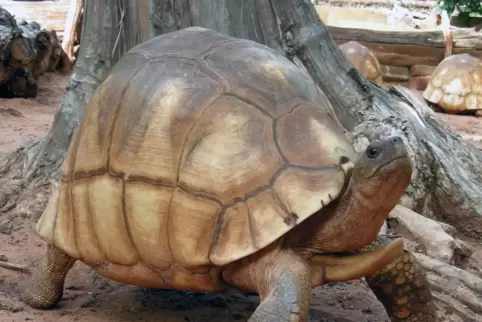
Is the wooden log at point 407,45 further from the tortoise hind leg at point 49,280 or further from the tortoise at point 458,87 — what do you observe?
the tortoise hind leg at point 49,280

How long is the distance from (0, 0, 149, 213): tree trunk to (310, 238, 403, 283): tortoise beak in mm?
2023

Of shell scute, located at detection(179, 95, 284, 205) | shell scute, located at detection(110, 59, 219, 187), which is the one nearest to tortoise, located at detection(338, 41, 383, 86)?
shell scute, located at detection(110, 59, 219, 187)

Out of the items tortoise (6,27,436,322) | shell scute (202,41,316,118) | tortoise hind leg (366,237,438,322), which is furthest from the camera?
tortoise hind leg (366,237,438,322)

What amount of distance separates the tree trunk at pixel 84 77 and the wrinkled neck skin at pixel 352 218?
1962 millimetres

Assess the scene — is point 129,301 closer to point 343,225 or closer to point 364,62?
point 343,225

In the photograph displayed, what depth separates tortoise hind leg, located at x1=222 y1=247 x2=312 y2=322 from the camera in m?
2.19

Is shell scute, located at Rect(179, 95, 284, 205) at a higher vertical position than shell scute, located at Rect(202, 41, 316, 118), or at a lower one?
lower

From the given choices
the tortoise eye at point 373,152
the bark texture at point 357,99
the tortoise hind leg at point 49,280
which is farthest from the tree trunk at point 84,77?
the tortoise eye at point 373,152

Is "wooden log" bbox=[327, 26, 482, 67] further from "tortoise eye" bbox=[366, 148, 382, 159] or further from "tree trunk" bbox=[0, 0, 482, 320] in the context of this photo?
"tortoise eye" bbox=[366, 148, 382, 159]

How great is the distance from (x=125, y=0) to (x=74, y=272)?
1549mm

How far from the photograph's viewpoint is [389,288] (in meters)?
2.69

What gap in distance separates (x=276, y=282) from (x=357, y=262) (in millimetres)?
321

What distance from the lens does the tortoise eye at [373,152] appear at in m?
2.21

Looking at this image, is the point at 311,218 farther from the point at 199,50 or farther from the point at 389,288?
the point at 199,50
